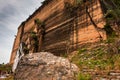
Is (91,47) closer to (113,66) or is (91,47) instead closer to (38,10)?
(113,66)

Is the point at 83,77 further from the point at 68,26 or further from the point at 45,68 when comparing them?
the point at 68,26

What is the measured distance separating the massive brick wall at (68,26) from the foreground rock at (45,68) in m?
2.99

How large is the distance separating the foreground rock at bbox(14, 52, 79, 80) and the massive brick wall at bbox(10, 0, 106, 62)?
2.99 meters

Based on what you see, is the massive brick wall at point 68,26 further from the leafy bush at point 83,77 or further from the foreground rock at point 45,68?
the leafy bush at point 83,77

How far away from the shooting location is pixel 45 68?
905cm

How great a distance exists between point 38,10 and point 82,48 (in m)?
10.8

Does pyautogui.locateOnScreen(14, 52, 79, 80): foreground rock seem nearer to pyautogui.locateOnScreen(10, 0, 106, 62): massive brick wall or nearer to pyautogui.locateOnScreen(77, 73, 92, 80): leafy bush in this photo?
pyautogui.locateOnScreen(77, 73, 92, 80): leafy bush

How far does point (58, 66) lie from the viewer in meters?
8.84

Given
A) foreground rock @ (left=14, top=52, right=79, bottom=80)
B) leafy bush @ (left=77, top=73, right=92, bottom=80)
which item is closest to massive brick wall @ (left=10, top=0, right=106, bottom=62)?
foreground rock @ (left=14, top=52, right=79, bottom=80)

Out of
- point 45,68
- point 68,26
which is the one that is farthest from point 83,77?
point 68,26

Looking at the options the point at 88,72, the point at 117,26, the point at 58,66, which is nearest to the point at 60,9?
the point at 117,26

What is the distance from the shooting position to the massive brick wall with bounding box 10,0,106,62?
11.6 m

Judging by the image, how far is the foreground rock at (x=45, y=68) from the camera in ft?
27.9

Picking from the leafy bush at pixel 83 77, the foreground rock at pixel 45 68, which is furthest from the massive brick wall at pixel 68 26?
the leafy bush at pixel 83 77
